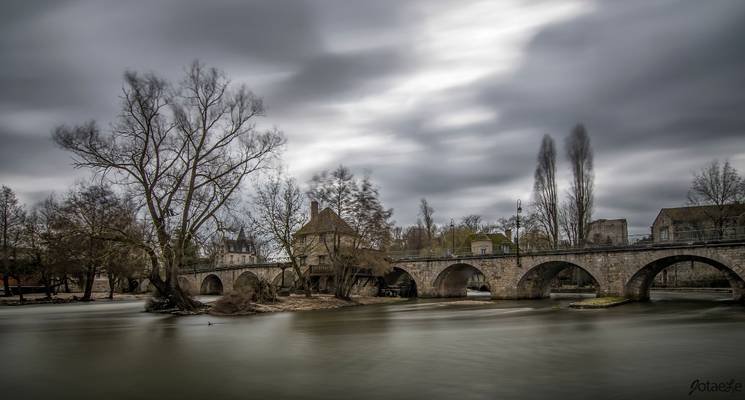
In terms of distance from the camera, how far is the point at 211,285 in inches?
2751

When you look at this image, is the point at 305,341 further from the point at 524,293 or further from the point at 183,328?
the point at 524,293

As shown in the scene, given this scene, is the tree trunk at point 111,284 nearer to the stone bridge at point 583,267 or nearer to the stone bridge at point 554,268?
the stone bridge at point 554,268

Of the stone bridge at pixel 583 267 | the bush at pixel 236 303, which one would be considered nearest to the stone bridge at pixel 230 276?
the bush at pixel 236 303

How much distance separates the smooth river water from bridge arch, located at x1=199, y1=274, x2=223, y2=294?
150ft

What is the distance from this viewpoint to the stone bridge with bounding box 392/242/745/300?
1246 inches

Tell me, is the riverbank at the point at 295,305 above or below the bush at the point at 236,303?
below

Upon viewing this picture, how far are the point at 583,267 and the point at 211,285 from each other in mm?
48633

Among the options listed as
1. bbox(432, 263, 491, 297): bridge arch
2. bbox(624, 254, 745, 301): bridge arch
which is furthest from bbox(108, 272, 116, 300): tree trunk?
bbox(624, 254, 745, 301): bridge arch

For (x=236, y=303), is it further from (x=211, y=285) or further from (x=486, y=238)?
(x=211, y=285)

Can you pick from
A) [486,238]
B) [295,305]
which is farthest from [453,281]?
[295,305]

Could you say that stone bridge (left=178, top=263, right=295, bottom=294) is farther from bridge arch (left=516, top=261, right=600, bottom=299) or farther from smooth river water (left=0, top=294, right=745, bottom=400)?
smooth river water (left=0, top=294, right=745, bottom=400)

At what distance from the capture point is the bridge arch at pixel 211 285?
222ft

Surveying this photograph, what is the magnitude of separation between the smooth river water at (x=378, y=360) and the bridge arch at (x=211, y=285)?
1797 inches

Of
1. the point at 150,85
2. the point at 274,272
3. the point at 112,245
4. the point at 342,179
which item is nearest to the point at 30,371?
the point at 112,245
